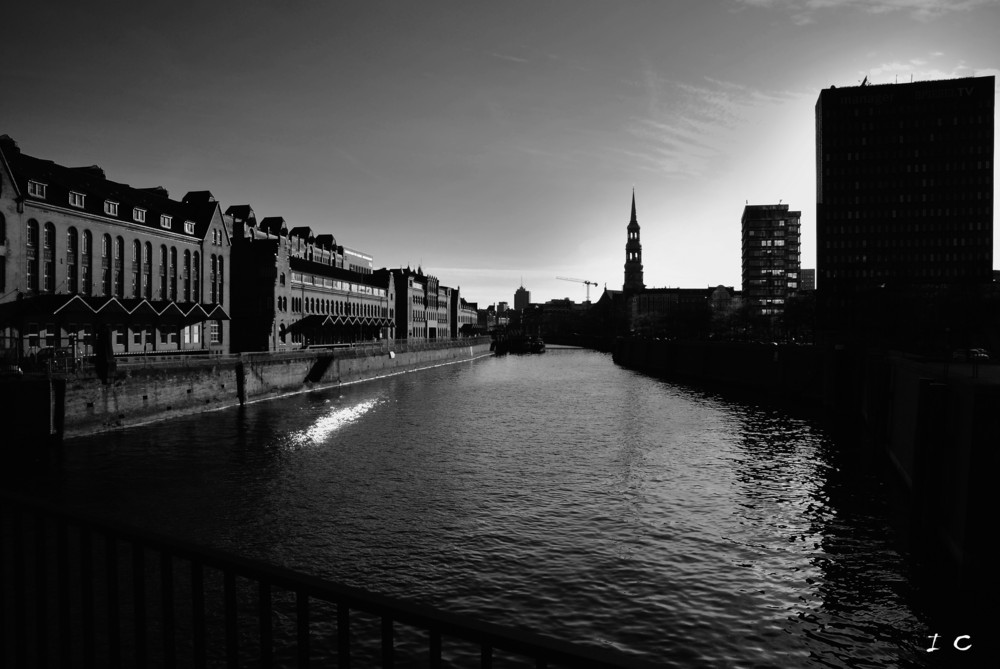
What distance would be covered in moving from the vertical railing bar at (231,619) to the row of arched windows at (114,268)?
181ft

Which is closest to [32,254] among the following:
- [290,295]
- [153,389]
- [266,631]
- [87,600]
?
[153,389]

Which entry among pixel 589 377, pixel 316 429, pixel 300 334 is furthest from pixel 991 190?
pixel 316 429

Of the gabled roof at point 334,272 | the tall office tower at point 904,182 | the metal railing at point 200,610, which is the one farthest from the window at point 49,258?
the tall office tower at point 904,182

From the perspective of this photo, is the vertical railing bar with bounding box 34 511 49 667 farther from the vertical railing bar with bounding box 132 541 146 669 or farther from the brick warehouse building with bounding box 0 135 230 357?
the brick warehouse building with bounding box 0 135 230 357

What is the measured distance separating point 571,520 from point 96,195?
54.1m

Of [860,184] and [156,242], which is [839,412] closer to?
[156,242]

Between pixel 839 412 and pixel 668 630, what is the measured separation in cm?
4670

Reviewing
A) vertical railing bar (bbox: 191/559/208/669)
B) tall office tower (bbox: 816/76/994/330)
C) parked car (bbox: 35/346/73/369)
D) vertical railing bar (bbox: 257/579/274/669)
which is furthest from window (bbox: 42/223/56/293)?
tall office tower (bbox: 816/76/994/330)

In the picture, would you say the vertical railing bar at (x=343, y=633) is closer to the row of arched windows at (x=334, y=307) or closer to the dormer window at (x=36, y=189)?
the dormer window at (x=36, y=189)

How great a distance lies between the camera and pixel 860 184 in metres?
156

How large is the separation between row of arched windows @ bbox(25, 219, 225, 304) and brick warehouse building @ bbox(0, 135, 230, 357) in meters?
0.09

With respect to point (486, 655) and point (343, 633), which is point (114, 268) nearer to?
point (343, 633)

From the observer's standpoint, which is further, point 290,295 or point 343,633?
point 290,295

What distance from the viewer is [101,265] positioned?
56125 millimetres
